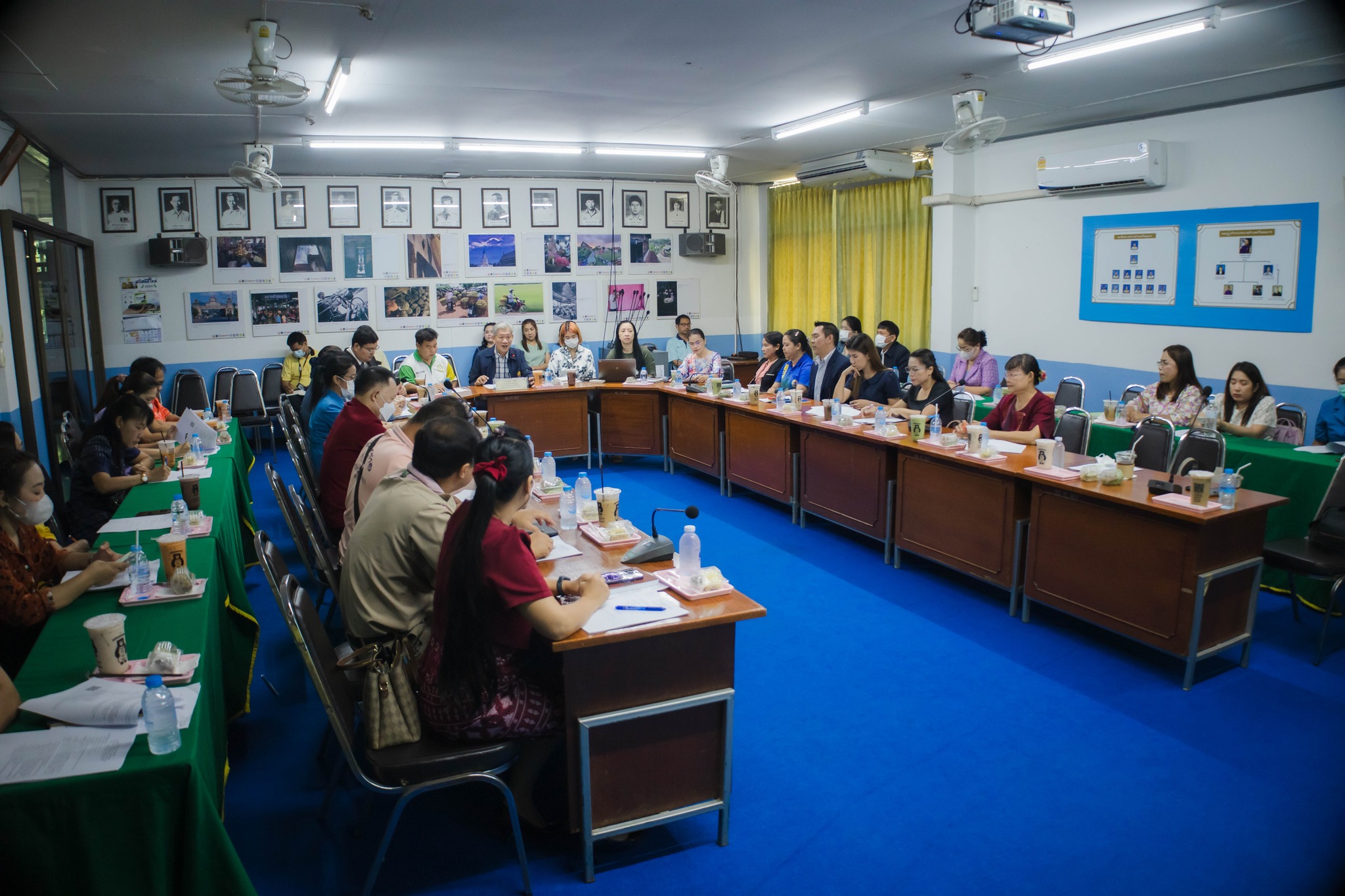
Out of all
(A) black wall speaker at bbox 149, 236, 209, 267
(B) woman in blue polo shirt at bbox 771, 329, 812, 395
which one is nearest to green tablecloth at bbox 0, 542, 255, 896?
(B) woman in blue polo shirt at bbox 771, 329, 812, 395

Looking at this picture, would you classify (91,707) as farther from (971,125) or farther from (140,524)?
(971,125)

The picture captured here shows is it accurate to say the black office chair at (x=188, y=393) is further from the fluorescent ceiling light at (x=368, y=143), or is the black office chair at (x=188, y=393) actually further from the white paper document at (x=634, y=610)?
the white paper document at (x=634, y=610)

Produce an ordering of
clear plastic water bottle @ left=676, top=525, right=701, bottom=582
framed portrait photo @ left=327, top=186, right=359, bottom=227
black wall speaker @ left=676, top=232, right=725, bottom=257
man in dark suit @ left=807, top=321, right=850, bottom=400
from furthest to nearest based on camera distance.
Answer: black wall speaker @ left=676, top=232, right=725, bottom=257 < framed portrait photo @ left=327, top=186, right=359, bottom=227 < man in dark suit @ left=807, top=321, right=850, bottom=400 < clear plastic water bottle @ left=676, top=525, right=701, bottom=582

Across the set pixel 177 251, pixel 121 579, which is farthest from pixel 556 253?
pixel 121 579

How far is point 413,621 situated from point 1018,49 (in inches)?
197

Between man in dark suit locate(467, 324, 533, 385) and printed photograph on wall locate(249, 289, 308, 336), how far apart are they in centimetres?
266

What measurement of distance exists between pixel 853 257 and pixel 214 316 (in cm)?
772

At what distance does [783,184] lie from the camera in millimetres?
11664

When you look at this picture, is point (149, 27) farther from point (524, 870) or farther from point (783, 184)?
point (783, 184)

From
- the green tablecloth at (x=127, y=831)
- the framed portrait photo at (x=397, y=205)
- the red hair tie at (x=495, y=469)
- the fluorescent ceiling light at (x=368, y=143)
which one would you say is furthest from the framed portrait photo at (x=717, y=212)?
the green tablecloth at (x=127, y=831)

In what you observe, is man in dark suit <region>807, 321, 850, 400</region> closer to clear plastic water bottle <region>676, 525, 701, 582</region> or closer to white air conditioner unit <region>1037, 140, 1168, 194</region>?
white air conditioner unit <region>1037, 140, 1168, 194</region>

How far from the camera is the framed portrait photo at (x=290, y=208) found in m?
9.92

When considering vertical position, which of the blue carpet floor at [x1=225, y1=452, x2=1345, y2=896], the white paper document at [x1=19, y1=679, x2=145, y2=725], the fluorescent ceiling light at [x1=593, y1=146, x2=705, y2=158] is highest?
the fluorescent ceiling light at [x1=593, y1=146, x2=705, y2=158]

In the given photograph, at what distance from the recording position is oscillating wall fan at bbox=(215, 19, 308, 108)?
13.8ft
